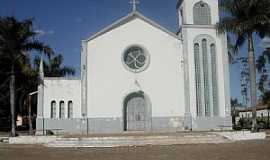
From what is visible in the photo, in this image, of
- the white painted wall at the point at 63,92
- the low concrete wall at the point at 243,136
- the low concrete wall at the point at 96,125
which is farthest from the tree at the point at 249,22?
the white painted wall at the point at 63,92

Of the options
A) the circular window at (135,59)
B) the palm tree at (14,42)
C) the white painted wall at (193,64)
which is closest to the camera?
the palm tree at (14,42)

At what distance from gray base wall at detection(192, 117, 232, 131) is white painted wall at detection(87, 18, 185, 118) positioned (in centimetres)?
143

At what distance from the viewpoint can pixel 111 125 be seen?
2855 cm

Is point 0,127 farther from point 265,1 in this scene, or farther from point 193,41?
point 265,1

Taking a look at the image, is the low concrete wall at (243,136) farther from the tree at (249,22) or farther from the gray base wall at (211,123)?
the gray base wall at (211,123)

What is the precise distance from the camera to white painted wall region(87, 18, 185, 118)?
1134 inches

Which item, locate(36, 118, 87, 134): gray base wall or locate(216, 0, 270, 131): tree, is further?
locate(36, 118, 87, 134): gray base wall

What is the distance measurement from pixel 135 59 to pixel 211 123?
25.9 ft

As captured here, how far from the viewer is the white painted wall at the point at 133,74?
94.5 ft

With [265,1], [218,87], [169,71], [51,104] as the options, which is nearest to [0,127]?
[51,104]

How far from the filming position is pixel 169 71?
29422 millimetres

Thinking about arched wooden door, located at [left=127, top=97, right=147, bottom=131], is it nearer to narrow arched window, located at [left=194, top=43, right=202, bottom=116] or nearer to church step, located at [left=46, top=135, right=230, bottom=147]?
narrow arched window, located at [left=194, top=43, right=202, bottom=116]

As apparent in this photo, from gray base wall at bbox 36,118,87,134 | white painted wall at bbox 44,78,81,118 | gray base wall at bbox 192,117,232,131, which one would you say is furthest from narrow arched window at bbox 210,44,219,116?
white painted wall at bbox 44,78,81,118

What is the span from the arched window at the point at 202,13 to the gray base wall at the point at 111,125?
8.09 meters
